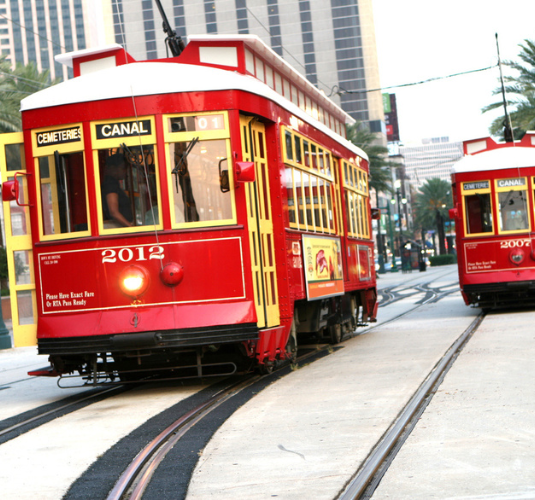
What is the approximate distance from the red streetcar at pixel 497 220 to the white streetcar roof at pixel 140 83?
972 cm

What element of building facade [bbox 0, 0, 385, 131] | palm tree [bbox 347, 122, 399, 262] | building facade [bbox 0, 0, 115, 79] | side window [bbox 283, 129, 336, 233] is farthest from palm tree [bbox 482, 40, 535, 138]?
building facade [bbox 0, 0, 115, 79]

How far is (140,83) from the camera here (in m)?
9.04

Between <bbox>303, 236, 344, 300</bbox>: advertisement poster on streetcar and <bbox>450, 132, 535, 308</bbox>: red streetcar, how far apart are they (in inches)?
220

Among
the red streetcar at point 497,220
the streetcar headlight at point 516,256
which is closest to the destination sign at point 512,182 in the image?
the red streetcar at point 497,220

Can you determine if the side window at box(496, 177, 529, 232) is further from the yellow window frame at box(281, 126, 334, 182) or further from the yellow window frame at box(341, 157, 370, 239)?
the yellow window frame at box(281, 126, 334, 182)

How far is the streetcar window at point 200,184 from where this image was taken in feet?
29.4

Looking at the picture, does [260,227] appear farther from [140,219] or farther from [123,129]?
[123,129]

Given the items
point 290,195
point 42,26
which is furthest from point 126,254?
point 42,26

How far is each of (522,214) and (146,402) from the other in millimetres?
11182

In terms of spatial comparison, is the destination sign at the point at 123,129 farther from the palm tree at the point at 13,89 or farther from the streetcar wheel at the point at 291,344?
the palm tree at the point at 13,89

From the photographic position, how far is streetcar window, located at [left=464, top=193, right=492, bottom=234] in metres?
18.2

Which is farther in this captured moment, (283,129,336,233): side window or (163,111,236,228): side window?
(283,129,336,233): side window

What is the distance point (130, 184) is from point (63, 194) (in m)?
0.69

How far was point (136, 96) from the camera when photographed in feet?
29.5
